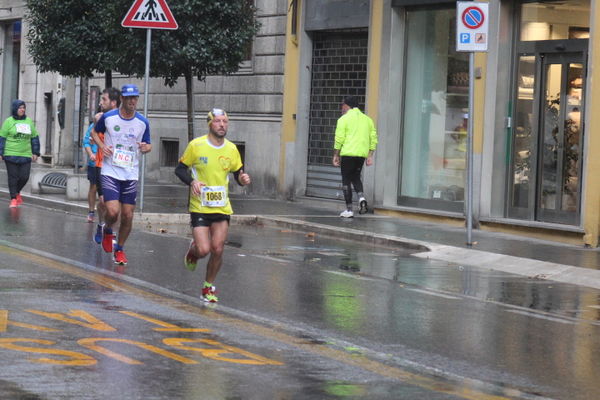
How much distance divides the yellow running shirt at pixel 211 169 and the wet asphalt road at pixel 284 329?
2.62 feet

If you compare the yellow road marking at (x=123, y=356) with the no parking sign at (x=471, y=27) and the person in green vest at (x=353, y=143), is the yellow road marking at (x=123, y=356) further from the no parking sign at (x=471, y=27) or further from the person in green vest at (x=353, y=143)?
the person in green vest at (x=353, y=143)

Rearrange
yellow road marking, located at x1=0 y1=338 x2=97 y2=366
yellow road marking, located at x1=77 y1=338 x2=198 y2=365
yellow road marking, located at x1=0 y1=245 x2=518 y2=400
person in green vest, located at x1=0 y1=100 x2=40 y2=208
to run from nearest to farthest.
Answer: yellow road marking, located at x1=0 y1=245 x2=518 y2=400
yellow road marking, located at x1=0 y1=338 x2=97 y2=366
yellow road marking, located at x1=77 y1=338 x2=198 y2=365
person in green vest, located at x1=0 y1=100 x2=40 y2=208

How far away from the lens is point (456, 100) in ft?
70.7

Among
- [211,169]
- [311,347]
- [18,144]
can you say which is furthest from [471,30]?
[18,144]

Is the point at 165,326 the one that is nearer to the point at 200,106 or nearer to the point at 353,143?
the point at 353,143

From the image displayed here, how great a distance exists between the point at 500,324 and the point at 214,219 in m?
2.55

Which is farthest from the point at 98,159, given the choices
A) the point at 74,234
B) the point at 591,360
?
the point at 591,360

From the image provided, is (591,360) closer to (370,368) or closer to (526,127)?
(370,368)

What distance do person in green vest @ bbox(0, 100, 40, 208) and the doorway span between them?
8.27 meters

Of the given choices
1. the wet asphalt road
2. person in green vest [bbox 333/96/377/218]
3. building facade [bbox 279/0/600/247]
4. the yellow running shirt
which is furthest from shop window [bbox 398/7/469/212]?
the yellow running shirt

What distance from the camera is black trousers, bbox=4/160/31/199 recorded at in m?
22.5

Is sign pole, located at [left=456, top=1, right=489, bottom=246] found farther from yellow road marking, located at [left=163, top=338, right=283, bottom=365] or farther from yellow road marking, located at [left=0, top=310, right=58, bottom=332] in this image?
yellow road marking, located at [left=0, top=310, right=58, bottom=332]

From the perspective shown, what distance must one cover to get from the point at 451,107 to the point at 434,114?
1.44ft

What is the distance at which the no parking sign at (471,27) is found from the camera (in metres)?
17.2
